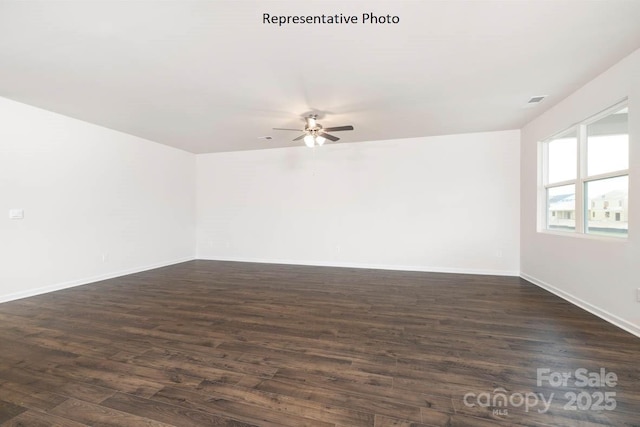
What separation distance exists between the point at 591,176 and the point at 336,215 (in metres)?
3.91

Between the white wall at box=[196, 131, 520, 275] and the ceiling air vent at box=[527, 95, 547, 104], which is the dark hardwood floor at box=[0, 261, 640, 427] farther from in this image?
the ceiling air vent at box=[527, 95, 547, 104]

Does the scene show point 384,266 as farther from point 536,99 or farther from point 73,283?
point 73,283

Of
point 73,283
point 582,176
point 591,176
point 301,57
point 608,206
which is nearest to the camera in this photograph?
point 301,57

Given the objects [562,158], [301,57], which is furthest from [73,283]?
[562,158]

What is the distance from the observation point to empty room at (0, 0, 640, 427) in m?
1.79

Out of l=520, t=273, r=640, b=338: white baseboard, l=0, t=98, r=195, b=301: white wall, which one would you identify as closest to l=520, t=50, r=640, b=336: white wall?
l=520, t=273, r=640, b=338: white baseboard

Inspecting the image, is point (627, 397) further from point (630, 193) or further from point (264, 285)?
point (264, 285)

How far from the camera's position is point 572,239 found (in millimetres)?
3398

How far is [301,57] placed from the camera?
98.0 inches

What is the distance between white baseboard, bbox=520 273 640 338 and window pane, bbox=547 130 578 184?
1545 millimetres

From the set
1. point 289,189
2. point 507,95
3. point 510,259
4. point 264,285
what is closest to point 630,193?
point 507,95

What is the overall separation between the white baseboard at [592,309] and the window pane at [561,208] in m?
A: 0.86

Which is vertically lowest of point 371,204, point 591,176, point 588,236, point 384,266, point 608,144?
point 384,266

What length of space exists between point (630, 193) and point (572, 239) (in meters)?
0.99
